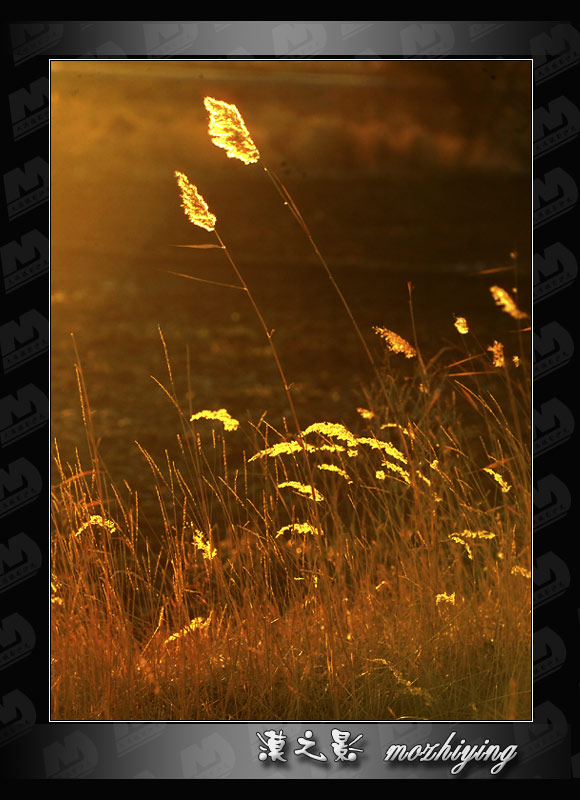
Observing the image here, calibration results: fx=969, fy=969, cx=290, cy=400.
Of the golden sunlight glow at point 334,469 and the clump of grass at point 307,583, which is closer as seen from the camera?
the clump of grass at point 307,583

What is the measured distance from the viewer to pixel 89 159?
2.80 meters

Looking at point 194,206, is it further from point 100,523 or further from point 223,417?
point 100,523

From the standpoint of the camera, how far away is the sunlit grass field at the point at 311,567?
2.28m

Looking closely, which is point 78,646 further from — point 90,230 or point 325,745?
point 90,230

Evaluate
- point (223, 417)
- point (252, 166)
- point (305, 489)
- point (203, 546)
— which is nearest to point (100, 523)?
point (203, 546)

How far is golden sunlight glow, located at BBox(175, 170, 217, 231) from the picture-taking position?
7.46 ft

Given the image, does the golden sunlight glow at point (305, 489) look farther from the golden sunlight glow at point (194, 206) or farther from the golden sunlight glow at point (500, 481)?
the golden sunlight glow at point (194, 206)

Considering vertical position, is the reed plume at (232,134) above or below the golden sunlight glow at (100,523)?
above

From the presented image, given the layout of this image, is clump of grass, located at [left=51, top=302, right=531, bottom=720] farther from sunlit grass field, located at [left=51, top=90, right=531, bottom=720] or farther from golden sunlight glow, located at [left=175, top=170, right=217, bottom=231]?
golden sunlight glow, located at [left=175, top=170, right=217, bottom=231]

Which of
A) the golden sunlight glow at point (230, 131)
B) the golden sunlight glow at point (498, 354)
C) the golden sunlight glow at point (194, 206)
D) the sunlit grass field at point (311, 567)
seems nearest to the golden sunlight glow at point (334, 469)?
the sunlit grass field at point (311, 567)

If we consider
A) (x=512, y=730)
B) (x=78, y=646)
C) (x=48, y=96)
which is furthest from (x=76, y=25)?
(x=512, y=730)

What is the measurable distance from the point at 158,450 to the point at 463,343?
2.87ft

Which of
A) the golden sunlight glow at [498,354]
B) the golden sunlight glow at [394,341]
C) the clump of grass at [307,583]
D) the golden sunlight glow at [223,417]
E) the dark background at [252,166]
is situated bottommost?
the clump of grass at [307,583]

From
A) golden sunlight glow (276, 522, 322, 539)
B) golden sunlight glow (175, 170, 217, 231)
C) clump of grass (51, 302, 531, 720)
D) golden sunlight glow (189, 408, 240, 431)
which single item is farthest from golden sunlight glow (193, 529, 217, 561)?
golden sunlight glow (175, 170, 217, 231)
